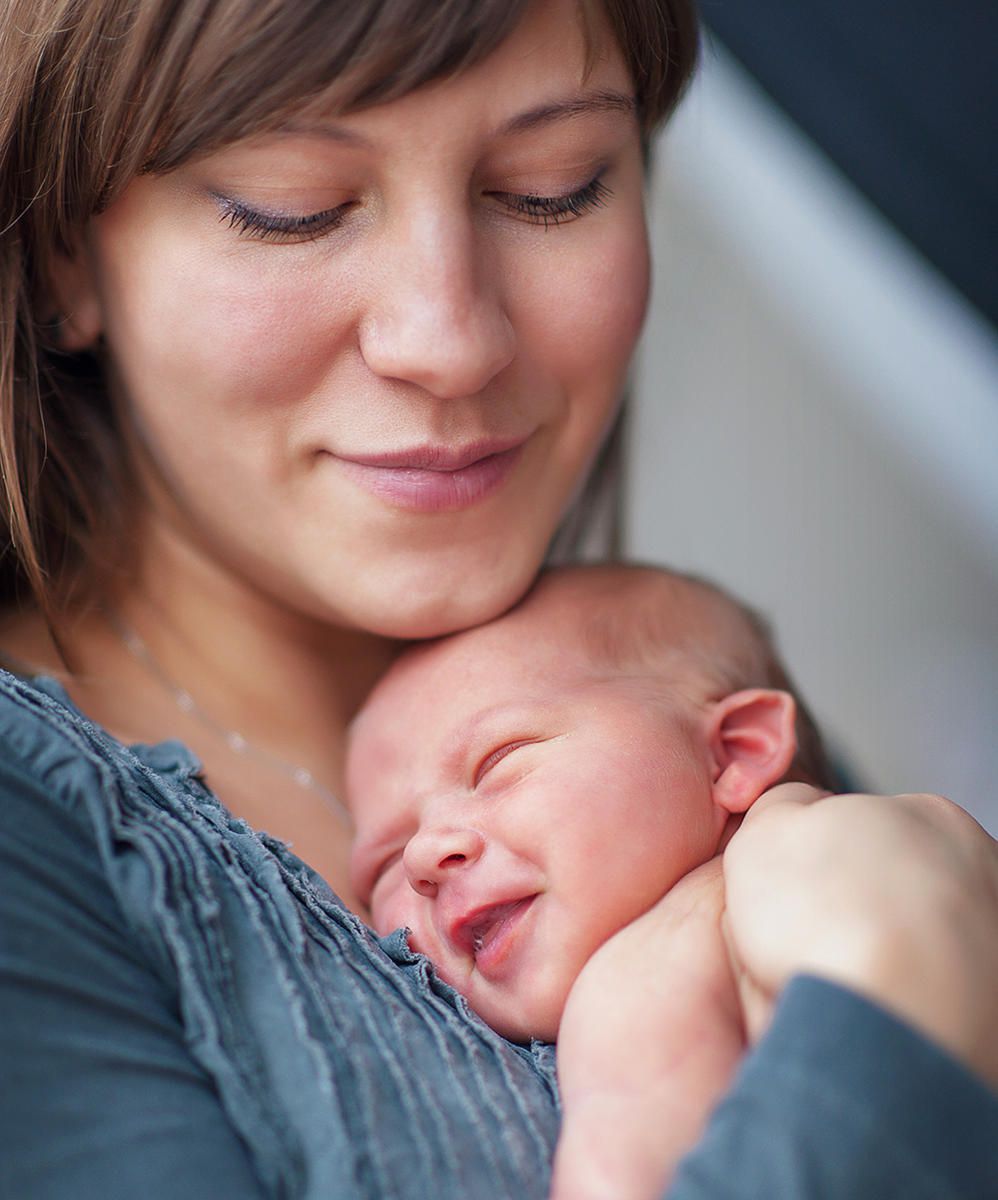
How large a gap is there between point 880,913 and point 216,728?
94cm

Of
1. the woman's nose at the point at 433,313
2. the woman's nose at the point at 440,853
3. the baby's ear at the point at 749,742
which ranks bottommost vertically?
the woman's nose at the point at 440,853

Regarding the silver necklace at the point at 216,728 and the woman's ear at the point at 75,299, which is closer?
the woman's ear at the point at 75,299

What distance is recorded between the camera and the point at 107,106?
1.27m

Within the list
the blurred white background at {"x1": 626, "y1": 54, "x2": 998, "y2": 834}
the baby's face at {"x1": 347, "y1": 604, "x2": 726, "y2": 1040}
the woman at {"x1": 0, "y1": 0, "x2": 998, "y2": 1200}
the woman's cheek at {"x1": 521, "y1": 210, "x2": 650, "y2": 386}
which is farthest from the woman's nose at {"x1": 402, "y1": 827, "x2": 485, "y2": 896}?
the blurred white background at {"x1": 626, "y1": 54, "x2": 998, "y2": 834}

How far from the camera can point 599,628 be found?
1.47 m

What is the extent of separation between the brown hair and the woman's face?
35 millimetres

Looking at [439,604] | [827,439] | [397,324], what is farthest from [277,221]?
[827,439]

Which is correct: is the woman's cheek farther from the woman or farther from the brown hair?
the brown hair

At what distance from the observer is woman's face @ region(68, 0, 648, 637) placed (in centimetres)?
127

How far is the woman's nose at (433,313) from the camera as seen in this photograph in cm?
127

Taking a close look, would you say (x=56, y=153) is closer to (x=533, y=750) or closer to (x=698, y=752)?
(x=533, y=750)

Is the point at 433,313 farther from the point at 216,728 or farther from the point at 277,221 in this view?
the point at 216,728

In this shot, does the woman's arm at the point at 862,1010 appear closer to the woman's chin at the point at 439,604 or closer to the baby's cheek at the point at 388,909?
the baby's cheek at the point at 388,909

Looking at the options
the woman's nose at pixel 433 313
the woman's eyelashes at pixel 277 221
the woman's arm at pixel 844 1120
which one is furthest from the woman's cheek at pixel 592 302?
the woman's arm at pixel 844 1120
